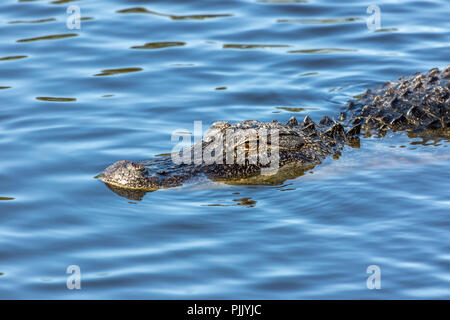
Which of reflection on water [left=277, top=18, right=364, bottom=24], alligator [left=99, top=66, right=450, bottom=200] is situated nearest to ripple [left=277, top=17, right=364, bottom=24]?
reflection on water [left=277, top=18, right=364, bottom=24]

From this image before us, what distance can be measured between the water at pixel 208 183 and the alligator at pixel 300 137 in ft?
0.50

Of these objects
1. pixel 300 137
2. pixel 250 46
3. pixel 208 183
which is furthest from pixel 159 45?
pixel 208 183

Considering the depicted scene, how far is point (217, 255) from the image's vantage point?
597 centimetres

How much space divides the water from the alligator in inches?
6.0

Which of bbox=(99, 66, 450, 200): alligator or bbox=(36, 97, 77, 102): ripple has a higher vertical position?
bbox=(36, 97, 77, 102): ripple

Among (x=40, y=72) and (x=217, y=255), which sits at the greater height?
(x=40, y=72)

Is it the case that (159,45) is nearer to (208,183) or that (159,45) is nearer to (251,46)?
(251,46)

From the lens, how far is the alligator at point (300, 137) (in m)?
7.12

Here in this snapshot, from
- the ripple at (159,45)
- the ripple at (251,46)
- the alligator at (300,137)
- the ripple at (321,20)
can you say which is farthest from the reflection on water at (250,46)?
the alligator at (300,137)

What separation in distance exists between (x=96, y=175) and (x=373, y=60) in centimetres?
560

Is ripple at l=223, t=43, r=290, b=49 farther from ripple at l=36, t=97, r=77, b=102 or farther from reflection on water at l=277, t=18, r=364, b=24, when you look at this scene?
ripple at l=36, t=97, r=77, b=102

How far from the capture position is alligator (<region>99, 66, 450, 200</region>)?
7.12 meters
